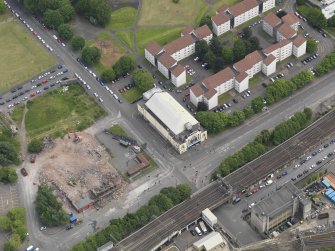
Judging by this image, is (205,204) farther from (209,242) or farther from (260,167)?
(260,167)

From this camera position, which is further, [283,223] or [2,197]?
[2,197]

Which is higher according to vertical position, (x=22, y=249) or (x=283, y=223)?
(x=22, y=249)

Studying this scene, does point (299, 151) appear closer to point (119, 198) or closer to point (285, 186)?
point (285, 186)

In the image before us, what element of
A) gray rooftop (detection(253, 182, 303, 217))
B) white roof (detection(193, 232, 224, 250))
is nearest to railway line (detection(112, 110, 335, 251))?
white roof (detection(193, 232, 224, 250))

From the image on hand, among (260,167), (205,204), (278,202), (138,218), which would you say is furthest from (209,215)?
(260,167)

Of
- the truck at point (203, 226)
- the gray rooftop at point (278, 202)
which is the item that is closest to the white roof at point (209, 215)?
the truck at point (203, 226)

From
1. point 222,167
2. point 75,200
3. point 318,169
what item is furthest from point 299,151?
point 75,200

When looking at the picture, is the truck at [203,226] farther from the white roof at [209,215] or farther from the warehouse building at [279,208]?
the warehouse building at [279,208]
